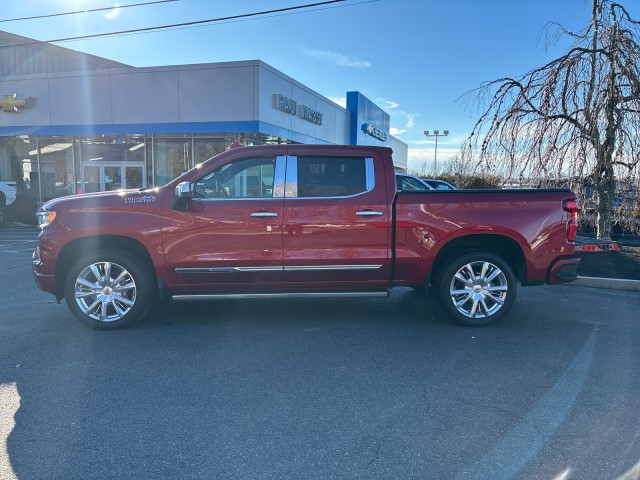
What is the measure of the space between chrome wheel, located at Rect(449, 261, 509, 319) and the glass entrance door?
17461mm

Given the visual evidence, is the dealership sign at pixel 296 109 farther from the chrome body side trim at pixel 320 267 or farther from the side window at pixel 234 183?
the chrome body side trim at pixel 320 267

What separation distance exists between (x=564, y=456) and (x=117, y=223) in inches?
182

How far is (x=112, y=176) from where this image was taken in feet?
68.5

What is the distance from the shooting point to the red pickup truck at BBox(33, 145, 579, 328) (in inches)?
207

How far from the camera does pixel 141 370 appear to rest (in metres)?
4.28

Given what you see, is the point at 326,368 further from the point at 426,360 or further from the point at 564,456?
the point at 564,456

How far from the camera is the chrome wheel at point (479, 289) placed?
18.2 ft

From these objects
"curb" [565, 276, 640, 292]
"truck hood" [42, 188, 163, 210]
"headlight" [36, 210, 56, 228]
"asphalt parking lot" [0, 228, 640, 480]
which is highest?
"truck hood" [42, 188, 163, 210]

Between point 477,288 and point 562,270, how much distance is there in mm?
1013

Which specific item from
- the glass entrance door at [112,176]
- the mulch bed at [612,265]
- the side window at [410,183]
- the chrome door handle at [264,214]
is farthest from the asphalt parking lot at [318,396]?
the glass entrance door at [112,176]

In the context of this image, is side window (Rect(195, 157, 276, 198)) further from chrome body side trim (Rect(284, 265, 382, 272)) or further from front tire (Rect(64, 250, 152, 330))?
front tire (Rect(64, 250, 152, 330))

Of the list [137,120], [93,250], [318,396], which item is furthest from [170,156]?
[318,396]

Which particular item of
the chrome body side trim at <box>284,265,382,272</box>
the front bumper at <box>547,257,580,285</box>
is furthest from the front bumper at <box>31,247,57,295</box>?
the front bumper at <box>547,257,580,285</box>

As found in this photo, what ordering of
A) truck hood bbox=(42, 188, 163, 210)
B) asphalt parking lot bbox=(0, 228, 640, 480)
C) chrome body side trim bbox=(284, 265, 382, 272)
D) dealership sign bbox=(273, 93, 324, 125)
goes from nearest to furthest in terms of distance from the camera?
asphalt parking lot bbox=(0, 228, 640, 480), truck hood bbox=(42, 188, 163, 210), chrome body side trim bbox=(284, 265, 382, 272), dealership sign bbox=(273, 93, 324, 125)
